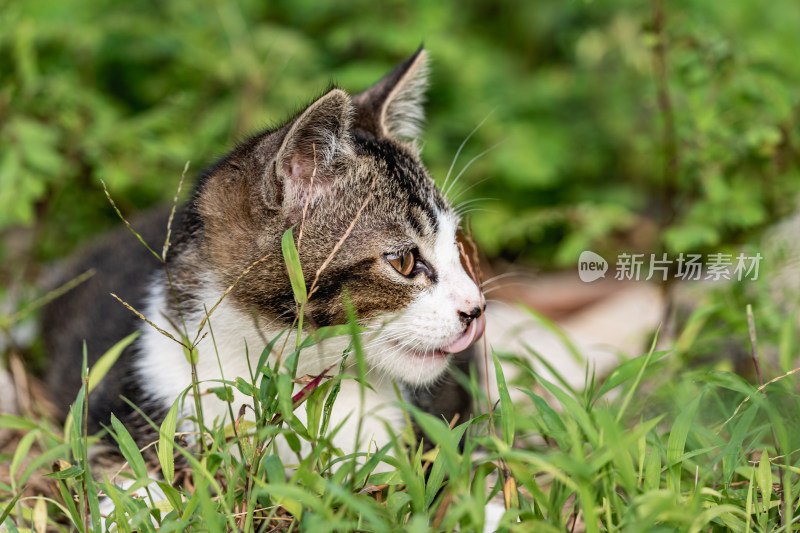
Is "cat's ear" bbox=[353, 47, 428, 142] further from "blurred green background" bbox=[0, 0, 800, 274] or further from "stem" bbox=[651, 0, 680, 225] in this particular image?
"stem" bbox=[651, 0, 680, 225]

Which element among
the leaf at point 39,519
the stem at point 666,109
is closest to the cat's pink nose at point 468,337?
the leaf at point 39,519

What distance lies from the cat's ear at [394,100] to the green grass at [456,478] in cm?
99

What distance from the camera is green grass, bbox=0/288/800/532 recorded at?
1.49 m

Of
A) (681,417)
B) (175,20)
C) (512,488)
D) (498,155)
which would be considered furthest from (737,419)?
(175,20)

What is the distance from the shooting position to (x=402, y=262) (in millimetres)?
1981

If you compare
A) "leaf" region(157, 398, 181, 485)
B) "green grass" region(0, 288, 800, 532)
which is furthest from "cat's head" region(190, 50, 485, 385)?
"leaf" region(157, 398, 181, 485)

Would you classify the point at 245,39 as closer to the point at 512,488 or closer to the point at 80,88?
the point at 80,88

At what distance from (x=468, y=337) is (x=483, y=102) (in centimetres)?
271

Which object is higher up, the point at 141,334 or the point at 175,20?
the point at 175,20

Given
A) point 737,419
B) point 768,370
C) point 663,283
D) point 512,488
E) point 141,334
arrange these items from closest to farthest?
1. point 512,488
2. point 737,419
3. point 141,334
4. point 768,370
5. point 663,283

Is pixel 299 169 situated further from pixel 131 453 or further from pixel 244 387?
pixel 131 453

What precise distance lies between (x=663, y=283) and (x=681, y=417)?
5.24 ft

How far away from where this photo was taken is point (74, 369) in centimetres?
261

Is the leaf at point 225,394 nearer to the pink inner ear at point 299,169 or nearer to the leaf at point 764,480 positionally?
the pink inner ear at point 299,169
